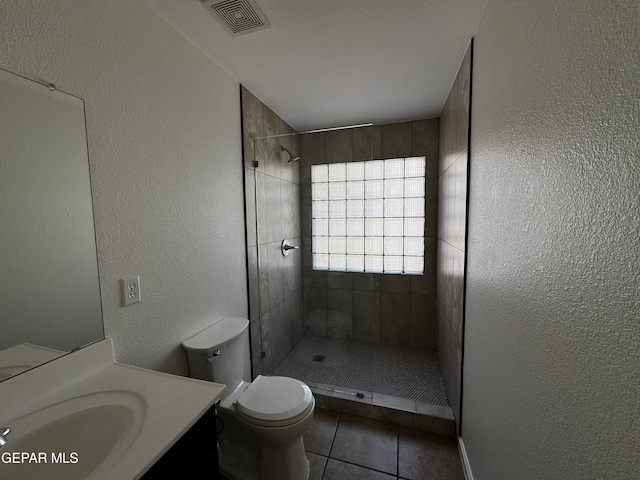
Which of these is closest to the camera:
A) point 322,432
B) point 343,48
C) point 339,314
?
point 343,48

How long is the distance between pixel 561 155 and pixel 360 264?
1.80 metres

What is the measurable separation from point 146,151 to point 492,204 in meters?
1.61

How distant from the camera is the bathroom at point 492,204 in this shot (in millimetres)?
527

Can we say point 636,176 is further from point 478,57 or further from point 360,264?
point 360,264

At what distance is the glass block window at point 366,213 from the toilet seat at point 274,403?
1118mm

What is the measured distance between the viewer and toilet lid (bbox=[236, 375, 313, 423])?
1356 mm

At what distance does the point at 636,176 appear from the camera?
465 mm

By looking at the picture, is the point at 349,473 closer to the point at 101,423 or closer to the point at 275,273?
the point at 101,423

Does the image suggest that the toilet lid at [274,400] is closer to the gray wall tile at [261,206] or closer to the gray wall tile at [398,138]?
the gray wall tile at [261,206]

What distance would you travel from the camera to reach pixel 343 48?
5.01ft

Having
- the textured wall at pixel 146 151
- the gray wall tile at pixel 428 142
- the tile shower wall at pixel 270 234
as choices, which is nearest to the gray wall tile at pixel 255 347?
the tile shower wall at pixel 270 234

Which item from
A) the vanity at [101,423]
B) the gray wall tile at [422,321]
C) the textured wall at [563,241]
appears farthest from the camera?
the gray wall tile at [422,321]

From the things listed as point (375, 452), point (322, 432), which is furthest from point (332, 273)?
point (375, 452)

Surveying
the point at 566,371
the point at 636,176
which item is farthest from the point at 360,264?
the point at 636,176
